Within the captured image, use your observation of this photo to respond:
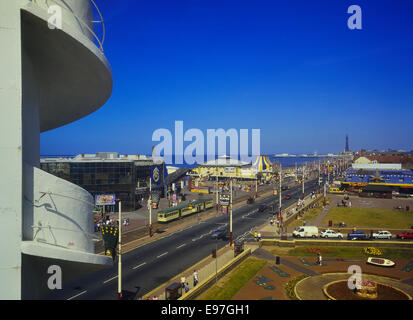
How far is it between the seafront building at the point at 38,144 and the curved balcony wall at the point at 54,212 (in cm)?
1

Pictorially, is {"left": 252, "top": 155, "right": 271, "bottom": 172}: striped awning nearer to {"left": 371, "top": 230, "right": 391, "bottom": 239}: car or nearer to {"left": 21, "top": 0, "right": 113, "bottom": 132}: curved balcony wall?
{"left": 371, "top": 230, "right": 391, "bottom": 239}: car

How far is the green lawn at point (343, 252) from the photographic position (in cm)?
3144

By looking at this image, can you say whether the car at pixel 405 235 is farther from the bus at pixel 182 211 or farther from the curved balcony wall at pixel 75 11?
the curved balcony wall at pixel 75 11

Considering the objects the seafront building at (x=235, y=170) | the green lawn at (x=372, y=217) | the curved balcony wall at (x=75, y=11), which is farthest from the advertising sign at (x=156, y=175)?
the curved balcony wall at (x=75, y=11)

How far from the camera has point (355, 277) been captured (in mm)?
24094

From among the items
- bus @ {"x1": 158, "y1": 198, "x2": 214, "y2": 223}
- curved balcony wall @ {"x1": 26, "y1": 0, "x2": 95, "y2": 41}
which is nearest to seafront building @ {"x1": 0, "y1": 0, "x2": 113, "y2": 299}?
curved balcony wall @ {"x1": 26, "y1": 0, "x2": 95, "y2": 41}

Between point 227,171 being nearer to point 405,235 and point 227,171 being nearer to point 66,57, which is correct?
point 405,235

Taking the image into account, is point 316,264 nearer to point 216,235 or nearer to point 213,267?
point 213,267

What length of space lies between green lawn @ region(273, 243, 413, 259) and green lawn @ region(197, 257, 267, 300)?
5338 mm

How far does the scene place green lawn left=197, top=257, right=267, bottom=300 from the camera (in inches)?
827

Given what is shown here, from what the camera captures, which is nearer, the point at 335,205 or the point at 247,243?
the point at 247,243

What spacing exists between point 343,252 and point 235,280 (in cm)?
1466
